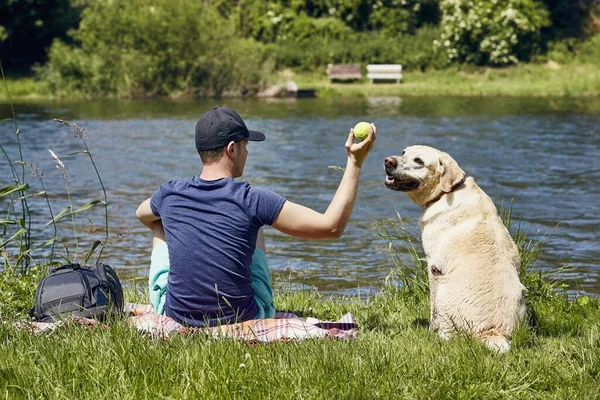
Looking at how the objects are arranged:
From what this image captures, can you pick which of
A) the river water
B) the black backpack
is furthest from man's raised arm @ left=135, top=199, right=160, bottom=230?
the river water

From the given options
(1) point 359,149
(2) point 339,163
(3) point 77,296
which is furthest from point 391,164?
(2) point 339,163

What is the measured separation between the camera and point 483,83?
120 feet

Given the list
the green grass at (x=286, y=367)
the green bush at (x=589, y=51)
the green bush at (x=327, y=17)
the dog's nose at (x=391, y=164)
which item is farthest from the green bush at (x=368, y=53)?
the green grass at (x=286, y=367)

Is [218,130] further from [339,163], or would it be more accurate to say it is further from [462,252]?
[339,163]

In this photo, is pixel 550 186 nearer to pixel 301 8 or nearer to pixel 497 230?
pixel 497 230

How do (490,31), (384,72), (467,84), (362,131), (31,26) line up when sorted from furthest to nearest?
(31,26) < (490,31) < (384,72) < (467,84) < (362,131)

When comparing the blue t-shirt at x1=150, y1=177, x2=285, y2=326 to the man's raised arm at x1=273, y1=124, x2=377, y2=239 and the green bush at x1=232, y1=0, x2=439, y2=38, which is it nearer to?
the man's raised arm at x1=273, y1=124, x2=377, y2=239

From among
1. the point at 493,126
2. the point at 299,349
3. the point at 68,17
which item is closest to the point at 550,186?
the point at 493,126

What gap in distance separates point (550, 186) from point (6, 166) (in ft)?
34.8

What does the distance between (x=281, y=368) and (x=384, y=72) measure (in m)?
34.9

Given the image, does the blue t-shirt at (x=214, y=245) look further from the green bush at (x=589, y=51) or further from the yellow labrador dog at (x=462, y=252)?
the green bush at (x=589, y=51)

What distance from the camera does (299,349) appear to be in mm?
4516

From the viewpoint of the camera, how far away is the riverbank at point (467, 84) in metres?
34.2

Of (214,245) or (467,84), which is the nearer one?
(214,245)
